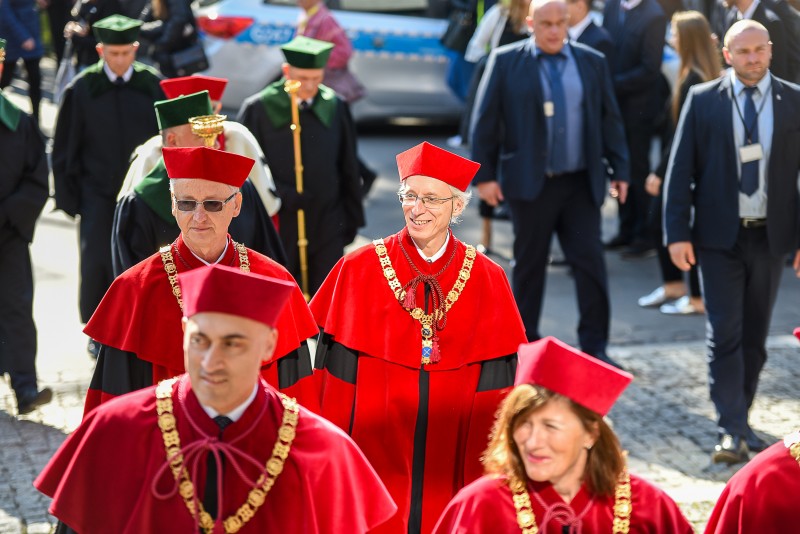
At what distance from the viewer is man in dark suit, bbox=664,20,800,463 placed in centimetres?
784

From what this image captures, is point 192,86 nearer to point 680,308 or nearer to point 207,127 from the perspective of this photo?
point 207,127

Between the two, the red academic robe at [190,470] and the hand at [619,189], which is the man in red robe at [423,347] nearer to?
the red academic robe at [190,470]

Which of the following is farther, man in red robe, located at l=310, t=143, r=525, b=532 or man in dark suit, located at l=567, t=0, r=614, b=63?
man in dark suit, located at l=567, t=0, r=614, b=63

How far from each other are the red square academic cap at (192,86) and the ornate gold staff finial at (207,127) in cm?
98

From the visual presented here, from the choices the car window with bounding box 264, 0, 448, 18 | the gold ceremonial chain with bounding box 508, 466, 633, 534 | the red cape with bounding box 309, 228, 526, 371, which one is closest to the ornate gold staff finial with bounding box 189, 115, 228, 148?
the red cape with bounding box 309, 228, 526, 371

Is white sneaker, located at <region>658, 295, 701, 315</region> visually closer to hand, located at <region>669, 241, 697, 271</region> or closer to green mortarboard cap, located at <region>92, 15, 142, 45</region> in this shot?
hand, located at <region>669, 241, 697, 271</region>

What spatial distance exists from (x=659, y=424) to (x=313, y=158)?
274cm

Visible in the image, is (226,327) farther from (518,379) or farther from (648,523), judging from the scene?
(648,523)

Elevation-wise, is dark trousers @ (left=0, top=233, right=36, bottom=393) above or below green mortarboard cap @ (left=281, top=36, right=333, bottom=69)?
below

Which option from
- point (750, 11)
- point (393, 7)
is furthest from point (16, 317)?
point (393, 7)

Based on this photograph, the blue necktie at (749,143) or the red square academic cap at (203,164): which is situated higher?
the red square academic cap at (203,164)

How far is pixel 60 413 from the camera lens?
835 cm

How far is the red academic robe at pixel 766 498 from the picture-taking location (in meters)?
4.45

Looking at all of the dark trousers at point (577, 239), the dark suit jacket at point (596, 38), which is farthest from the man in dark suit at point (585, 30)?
the dark trousers at point (577, 239)
